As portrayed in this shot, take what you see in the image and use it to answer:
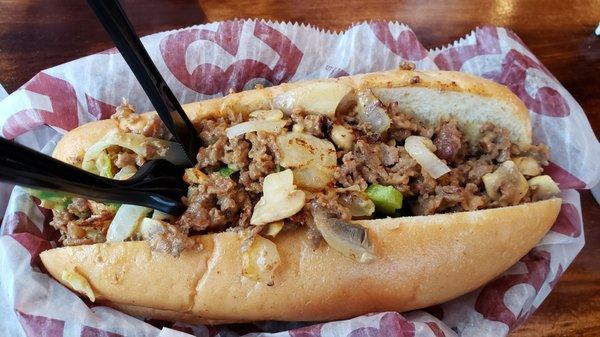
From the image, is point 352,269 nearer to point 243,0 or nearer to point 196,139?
point 196,139

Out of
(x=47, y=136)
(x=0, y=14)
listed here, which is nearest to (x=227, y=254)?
(x=47, y=136)

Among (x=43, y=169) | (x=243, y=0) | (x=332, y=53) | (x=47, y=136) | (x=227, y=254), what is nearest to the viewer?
(x=43, y=169)

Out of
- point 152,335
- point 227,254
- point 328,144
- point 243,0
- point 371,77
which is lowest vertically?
point 152,335

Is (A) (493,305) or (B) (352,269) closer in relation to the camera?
(B) (352,269)

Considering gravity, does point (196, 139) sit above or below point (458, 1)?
below

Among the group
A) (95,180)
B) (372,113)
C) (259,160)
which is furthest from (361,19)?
(95,180)

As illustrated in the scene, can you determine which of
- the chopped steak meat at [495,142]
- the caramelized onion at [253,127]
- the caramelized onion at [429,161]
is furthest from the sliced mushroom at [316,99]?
the chopped steak meat at [495,142]

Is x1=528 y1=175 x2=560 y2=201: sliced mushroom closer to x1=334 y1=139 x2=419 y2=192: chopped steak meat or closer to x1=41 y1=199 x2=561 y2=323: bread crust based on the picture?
x1=41 y1=199 x2=561 y2=323: bread crust

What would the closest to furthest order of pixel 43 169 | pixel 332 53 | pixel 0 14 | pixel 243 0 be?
pixel 43 169 < pixel 332 53 < pixel 0 14 < pixel 243 0
